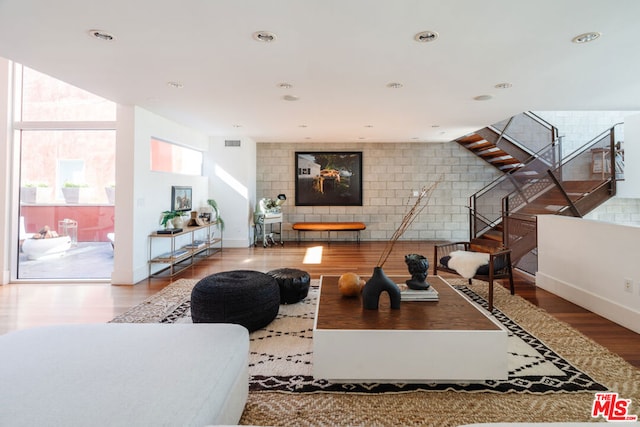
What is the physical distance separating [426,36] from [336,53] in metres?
0.79

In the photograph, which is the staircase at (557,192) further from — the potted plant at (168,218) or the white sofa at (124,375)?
the potted plant at (168,218)

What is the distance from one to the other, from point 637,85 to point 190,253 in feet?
22.2

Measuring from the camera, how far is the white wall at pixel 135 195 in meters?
4.47

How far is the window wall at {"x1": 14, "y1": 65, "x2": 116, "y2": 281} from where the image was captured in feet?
14.8

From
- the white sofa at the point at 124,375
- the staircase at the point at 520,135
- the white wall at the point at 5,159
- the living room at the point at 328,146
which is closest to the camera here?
the white sofa at the point at 124,375

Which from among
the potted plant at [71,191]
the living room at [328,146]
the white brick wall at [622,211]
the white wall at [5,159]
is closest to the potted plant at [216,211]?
the living room at [328,146]

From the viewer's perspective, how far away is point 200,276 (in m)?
4.82

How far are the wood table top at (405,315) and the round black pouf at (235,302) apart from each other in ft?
1.92

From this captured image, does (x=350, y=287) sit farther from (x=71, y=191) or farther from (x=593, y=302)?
(x=71, y=191)

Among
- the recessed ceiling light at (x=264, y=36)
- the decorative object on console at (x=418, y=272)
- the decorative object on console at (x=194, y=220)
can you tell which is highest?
the recessed ceiling light at (x=264, y=36)

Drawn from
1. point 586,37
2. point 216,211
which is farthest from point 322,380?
point 216,211

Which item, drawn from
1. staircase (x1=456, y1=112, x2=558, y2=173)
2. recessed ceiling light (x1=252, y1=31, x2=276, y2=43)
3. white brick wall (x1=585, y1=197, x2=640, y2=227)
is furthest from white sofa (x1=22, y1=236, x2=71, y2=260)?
→ white brick wall (x1=585, y1=197, x2=640, y2=227)

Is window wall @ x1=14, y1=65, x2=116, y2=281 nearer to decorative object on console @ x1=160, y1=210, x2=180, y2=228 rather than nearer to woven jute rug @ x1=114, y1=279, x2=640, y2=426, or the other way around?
decorative object on console @ x1=160, y1=210, x2=180, y2=228

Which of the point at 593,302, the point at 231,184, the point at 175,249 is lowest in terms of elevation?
the point at 593,302
